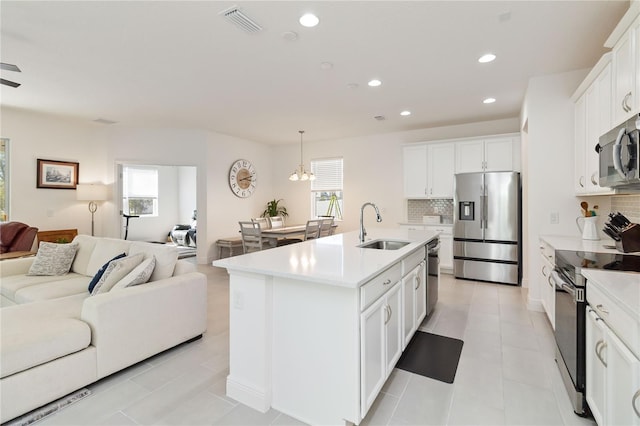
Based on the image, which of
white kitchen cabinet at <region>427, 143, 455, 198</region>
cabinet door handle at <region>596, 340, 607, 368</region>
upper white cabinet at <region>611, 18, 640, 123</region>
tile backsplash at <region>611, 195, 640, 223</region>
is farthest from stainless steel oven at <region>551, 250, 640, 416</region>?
white kitchen cabinet at <region>427, 143, 455, 198</region>

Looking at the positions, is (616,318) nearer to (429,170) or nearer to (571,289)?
(571,289)

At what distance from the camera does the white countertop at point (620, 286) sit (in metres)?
1.20

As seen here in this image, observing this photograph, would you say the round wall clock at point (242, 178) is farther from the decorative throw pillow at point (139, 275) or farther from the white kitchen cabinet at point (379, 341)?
the white kitchen cabinet at point (379, 341)

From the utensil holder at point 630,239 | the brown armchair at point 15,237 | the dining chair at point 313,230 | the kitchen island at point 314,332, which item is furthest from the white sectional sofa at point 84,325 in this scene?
the utensil holder at point 630,239

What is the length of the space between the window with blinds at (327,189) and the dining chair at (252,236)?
2225mm

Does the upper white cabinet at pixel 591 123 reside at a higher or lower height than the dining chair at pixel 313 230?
higher

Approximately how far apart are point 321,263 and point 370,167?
15.8 feet

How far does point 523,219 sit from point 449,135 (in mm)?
2023

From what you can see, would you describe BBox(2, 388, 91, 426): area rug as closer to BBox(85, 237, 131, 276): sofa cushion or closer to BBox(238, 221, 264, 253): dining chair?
BBox(85, 237, 131, 276): sofa cushion

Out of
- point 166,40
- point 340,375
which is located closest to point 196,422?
point 340,375

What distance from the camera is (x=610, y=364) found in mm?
1379

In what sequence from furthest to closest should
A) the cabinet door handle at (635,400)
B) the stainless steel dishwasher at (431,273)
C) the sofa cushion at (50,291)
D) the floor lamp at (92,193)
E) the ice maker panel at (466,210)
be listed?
the floor lamp at (92,193) < the ice maker panel at (466,210) < the stainless steel dishwasher at (431,273) < the sofa cushion at (50,291) < the cabinet door handle at (635,400)

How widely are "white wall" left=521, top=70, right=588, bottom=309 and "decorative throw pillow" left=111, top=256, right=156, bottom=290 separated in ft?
13.4

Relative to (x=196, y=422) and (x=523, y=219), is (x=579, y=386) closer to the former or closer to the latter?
(x=196, y=422)
